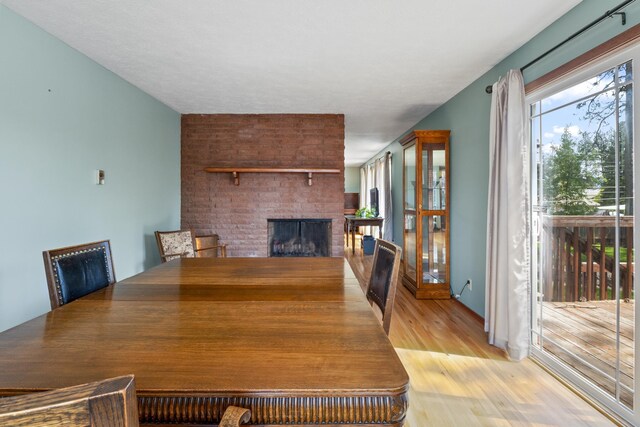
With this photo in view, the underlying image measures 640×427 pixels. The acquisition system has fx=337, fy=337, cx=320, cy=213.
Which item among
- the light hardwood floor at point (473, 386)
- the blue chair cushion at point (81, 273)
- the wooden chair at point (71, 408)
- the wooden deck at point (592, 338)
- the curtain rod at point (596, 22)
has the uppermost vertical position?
the curtain rod at point (596, 22)

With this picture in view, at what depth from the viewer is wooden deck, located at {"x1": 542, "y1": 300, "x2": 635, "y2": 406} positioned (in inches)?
74.3

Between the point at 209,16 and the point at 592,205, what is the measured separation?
8.93 ft

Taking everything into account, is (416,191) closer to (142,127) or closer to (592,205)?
(592,205)

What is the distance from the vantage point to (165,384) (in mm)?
722

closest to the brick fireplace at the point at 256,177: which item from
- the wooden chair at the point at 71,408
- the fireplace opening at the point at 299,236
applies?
the fireplace opening at the point at 299,236

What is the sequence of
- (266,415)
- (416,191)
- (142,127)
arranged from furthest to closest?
1. (416,191)
2. (142,127)
3. (266,415)

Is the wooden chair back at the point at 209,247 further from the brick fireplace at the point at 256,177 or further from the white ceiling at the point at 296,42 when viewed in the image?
the white ceiling at the point at 296,42

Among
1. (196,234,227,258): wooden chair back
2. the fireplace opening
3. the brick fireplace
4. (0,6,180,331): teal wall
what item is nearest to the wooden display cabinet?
the brick fireplace

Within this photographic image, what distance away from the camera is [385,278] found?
153cm

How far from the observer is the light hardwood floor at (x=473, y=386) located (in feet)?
6.04

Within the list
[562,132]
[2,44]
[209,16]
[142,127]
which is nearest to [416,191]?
[562,132]

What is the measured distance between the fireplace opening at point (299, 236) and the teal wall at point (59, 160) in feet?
5.30

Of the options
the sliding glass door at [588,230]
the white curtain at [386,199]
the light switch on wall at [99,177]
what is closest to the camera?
the sliding glass door at [588,230]

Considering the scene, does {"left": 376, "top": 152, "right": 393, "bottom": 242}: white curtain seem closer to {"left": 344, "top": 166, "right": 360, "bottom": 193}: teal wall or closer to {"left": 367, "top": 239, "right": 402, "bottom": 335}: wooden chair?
{"left": 344, "top": 166, "right": 360, "bottom": 193}: teal wall
